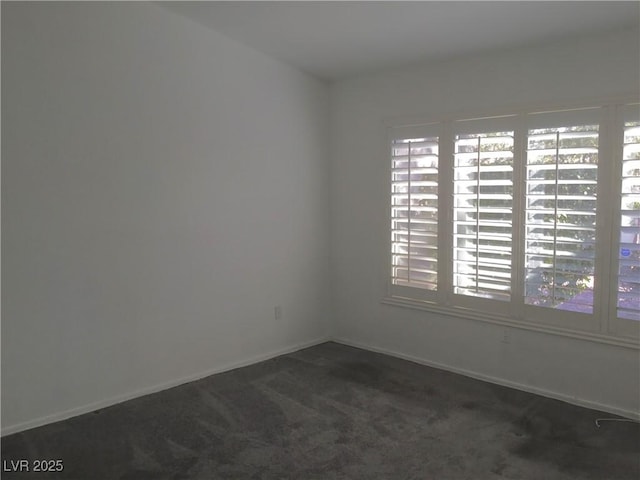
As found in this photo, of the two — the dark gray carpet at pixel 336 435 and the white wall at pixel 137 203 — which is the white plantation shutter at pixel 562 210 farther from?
the white wall at pixel 137 203

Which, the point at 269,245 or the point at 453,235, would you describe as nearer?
the point at 453,235

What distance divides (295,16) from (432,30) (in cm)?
87

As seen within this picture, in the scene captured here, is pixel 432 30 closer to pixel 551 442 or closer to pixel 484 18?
pixel 484 18

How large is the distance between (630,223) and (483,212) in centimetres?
88

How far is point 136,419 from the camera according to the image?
288 cm

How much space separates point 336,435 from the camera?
2736 mm

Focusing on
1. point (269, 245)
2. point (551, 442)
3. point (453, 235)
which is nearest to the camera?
point (551, 442)

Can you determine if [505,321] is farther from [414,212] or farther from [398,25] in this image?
[398,25]

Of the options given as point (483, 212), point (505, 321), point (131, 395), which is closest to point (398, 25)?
point (483, 212)

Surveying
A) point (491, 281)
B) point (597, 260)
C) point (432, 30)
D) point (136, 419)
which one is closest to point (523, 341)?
point (491, 281)

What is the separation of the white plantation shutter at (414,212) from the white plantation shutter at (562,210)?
0.70 meters

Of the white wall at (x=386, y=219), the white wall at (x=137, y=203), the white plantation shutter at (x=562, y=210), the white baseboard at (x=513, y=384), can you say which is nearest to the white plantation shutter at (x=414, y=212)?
the white wall at (x=386, y=219)

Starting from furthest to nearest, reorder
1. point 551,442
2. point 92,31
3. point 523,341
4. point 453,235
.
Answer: point 453,235, point 523,341, point 92,31, point 551,442

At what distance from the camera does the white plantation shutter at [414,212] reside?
3732 millimetres
